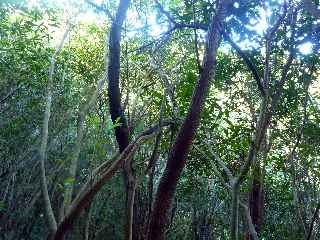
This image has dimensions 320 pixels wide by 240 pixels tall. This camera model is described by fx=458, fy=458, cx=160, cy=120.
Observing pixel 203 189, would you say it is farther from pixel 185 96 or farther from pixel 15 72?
pixel 185 96

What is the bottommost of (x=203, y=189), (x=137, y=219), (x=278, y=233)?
(x=137, y=219)

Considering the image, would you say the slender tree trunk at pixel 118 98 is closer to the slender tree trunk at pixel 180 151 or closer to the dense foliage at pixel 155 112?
the dense foliage at pixel 155 112

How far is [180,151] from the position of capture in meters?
3.59

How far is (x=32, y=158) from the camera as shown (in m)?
10.3

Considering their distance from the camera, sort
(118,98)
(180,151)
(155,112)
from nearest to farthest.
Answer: (180,151) → (118,98) → (155,112)

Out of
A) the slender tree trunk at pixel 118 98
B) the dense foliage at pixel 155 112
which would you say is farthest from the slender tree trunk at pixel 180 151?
the slender tree trunk at pixel 118 98

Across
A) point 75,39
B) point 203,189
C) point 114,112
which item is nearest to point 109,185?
point 203,189

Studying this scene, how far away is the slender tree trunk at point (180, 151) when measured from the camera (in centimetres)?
359

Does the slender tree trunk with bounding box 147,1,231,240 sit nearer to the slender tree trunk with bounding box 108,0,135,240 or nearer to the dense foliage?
the dense foliage

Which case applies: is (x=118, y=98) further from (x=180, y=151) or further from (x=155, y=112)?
(x=155, y=112)

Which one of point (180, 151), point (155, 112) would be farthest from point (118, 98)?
point (155, 112)

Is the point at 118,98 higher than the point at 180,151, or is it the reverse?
the point at 118,98

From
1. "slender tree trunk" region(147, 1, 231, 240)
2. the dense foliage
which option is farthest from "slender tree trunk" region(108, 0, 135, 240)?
"slender tree trunk" region(147, 1, 231, 240)

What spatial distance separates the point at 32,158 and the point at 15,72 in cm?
281
